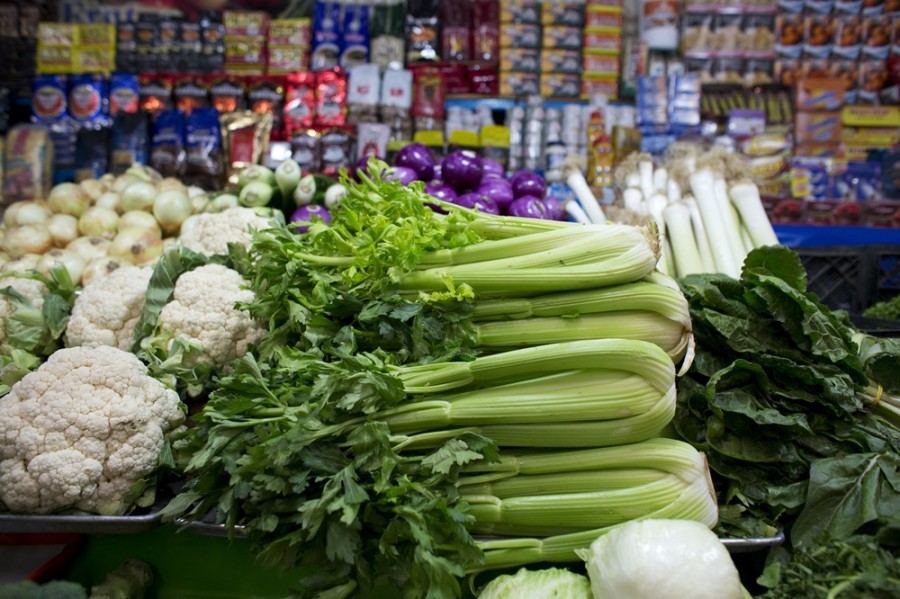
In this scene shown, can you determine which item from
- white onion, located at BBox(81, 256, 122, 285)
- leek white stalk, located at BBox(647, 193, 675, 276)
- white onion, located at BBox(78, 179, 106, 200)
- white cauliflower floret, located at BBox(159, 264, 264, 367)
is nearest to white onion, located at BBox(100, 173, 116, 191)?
white onion, located at BBox(78, 179, 106, 200)

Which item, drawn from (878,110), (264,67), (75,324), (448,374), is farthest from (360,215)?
(878,110)

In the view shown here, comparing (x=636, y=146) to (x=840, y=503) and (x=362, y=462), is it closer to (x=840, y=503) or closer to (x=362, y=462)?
(x=840, y=503)

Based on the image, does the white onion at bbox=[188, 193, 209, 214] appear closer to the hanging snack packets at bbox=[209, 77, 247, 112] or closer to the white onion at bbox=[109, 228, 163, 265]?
the white onion at bbox=[109, 228, 163, 265]

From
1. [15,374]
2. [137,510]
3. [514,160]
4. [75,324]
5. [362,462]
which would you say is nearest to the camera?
[362,462]

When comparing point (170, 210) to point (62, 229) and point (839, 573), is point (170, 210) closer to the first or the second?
point (62, 229)

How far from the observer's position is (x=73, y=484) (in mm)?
1548

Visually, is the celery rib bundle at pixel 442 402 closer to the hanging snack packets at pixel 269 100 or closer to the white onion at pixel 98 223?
the white onion at pixel 98 223

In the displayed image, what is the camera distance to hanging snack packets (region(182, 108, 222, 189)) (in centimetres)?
485

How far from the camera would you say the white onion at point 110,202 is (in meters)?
3.46

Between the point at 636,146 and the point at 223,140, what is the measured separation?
3511 mm

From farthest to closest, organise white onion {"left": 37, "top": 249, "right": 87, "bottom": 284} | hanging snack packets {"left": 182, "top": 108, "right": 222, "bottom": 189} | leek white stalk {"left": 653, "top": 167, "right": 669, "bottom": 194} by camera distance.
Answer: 1. hanging snack packets {"left": 182, "top": 108, "right": 222, "bottom": 189}
2. leek white stalk {"left": 653, "top": 167, "right": 669, "bottom": 194}
3. white onion {"left": 37, "top": 249, "right": 87, "bottom": 284}

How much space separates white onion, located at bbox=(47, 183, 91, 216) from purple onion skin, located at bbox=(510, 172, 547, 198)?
2.59 m

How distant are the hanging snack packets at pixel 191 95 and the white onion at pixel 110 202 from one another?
85.1 inches

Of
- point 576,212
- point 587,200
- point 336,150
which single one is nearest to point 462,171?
point 576,212
